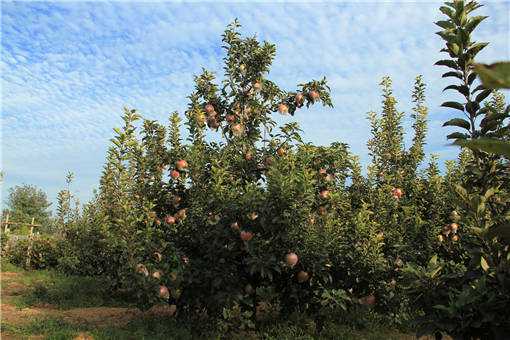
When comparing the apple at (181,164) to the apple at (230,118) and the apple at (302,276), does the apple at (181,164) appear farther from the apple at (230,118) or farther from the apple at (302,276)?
the apple at (302,276)

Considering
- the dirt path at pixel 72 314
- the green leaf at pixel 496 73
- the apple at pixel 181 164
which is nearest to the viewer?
the green leaf at pixel 496 73

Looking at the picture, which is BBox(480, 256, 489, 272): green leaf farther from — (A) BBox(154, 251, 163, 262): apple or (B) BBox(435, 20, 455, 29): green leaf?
(A) BBox(154, 251, 163, 262): apple

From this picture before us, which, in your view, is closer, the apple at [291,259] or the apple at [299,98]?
the apple at [291,259]

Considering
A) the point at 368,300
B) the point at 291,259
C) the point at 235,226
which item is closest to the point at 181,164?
the point at 235,226

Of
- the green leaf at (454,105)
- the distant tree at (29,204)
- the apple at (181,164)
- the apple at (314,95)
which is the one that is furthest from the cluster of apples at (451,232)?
the distant tree at (29,204)

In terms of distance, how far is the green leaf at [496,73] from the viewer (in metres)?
1.24

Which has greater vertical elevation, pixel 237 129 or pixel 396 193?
pixel 237 129

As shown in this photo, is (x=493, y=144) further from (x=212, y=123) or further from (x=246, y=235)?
(x=212, y=123)

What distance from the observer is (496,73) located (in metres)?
1.25

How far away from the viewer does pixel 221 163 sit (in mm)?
6941

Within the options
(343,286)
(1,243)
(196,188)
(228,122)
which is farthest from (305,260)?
(1,243)

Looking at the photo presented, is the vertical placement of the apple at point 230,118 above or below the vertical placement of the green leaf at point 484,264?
above

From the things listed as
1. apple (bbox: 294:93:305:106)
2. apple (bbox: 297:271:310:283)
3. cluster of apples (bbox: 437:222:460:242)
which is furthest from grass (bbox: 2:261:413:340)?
apple (bbox: 294:93:305:106)

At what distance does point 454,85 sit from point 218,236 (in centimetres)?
360
